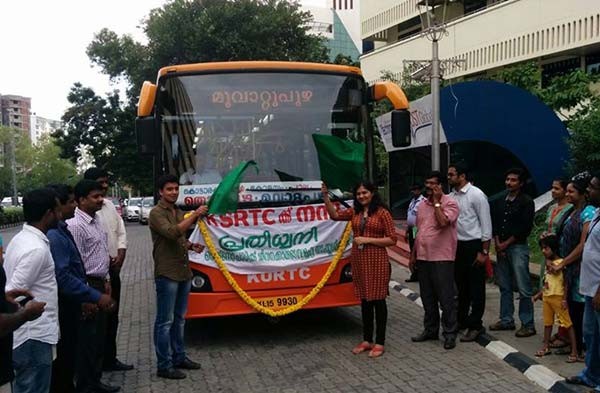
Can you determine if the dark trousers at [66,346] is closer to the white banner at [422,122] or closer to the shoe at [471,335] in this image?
the shoe at [471,335]

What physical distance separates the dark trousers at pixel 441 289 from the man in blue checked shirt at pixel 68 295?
3324mm

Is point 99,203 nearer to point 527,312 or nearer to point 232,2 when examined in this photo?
point 527,312

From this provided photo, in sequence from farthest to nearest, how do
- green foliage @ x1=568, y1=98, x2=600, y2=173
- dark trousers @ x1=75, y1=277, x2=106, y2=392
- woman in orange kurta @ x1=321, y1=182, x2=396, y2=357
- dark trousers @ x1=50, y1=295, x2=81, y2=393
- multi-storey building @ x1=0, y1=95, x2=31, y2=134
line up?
multi-storey building @ x1=0, y1=95, x2=31, y2=134 → green foliage @ x1=568, y1=98, x2=600, y2=173 → woman in orange kurta @ x1=321, y1=182, x2=396, y2=357 → dark trousers @ x1=75, y1=277, x2=106, y2=392 → dark trousers @ x1=50, y1=295, x2=81, y2=393

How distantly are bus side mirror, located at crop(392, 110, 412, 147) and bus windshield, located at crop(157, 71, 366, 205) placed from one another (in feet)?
2.46

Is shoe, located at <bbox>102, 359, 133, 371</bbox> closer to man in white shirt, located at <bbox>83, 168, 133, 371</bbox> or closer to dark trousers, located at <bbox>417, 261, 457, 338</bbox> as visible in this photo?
man in white shirt, located at <bbox>83, 168, 133, 371</bbox>

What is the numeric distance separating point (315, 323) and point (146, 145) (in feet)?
9.91

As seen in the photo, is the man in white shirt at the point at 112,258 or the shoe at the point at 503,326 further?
the shoe at the point at 503,326

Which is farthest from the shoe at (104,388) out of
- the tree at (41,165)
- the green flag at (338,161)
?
the tree at (41,165)

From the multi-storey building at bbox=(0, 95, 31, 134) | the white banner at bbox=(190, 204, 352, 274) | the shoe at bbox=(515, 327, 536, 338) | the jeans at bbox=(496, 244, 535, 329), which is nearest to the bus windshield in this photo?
the white banner at bbox=(190, 204, 352, 274)

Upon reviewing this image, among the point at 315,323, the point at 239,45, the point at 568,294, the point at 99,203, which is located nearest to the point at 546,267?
the point at 568,294

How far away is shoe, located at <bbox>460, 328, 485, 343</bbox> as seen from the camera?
645 cm

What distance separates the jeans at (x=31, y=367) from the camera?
3553 millimetres

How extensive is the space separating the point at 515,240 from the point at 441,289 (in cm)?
97

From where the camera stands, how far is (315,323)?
293 inches
